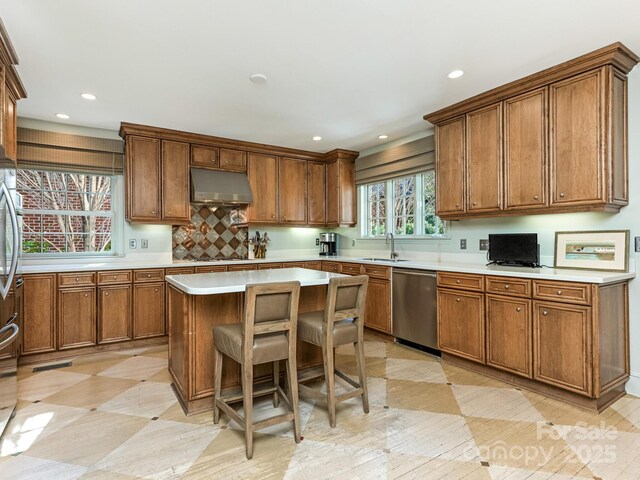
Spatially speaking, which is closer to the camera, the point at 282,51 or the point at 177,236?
the point at 282,51

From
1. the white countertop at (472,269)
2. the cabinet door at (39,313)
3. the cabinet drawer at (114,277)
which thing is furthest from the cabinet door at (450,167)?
the cabinet door at (39,313)

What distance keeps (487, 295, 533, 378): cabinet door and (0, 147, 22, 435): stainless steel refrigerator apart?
11.4 ft

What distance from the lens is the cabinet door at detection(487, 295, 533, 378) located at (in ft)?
9.20

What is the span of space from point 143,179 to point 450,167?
138 inches

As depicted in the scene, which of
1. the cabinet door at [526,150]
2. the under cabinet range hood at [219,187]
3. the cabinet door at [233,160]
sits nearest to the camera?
the cabinet door at [526,150]

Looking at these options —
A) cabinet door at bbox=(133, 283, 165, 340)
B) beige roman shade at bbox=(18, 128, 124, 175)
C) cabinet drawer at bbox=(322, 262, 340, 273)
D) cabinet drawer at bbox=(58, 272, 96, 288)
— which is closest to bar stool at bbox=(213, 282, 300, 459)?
cabinet door at bbox=(133, 283, 165, 340)

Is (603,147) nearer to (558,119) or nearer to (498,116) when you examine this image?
(558,119)

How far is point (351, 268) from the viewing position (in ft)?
15.5

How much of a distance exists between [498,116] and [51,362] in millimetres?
4910

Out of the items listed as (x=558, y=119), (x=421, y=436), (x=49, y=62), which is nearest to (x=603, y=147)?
(x=558, y=119)

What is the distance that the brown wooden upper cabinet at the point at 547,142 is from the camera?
2.59m

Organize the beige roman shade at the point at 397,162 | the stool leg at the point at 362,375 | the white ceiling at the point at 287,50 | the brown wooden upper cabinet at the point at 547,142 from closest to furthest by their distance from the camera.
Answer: the white ceiling at the point at 287,50 < the stool leg at the point at 362,375 < the brown wooden upper cabinet at the point at 547,142 < the beige roman shade at the point at 397,162

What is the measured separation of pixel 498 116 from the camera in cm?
324

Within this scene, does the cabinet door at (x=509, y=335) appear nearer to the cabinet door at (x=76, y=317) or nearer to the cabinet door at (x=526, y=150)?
the cabinet door at (x=526, y=150)
